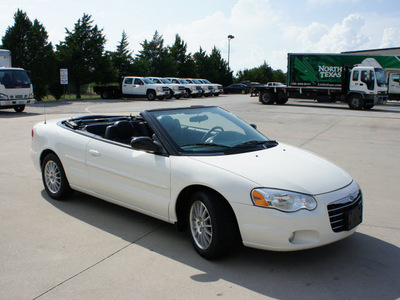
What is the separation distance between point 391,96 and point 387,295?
33.3 meters

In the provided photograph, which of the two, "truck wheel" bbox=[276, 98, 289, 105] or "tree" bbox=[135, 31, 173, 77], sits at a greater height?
"tree" bbox=[135, 31, 173, 77]

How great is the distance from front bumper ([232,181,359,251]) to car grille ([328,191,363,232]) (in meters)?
0.05

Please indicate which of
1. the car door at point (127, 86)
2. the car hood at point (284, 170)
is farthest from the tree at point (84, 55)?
the car hood at point (284, 170)

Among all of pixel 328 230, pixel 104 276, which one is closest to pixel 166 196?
pixel 104 276

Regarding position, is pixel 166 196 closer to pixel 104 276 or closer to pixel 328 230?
pixel 104 276

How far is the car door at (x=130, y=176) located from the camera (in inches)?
167

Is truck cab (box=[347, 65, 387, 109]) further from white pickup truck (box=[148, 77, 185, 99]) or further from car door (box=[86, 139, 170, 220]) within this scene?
car door (box=[86, 139, 170, 220])

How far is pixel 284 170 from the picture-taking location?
3.88 meters

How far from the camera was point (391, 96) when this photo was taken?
3328 cm

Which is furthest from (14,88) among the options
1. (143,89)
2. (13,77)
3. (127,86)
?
(127,86)

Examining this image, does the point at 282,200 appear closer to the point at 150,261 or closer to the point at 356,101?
the point at 150,261

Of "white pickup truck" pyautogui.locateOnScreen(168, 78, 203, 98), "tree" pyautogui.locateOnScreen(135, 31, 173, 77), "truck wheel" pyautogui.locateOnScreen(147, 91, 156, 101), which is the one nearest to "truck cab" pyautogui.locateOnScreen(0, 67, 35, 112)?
"truck wheel" pyautogui.locateOnScreen(147, 91, 156, 101)

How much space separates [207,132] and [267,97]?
26.0 meters

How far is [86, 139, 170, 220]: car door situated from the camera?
13.9 feet
